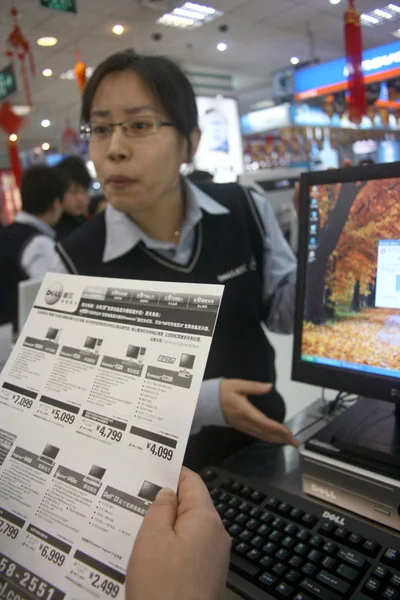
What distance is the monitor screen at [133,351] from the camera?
1.56 feet

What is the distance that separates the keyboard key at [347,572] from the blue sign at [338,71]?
7.31 feet

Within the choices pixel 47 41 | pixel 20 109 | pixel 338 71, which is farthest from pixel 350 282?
pixel 20 109

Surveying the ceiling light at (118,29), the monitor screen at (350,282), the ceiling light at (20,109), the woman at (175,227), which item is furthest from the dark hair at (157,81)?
the ceiling light at (20,109)

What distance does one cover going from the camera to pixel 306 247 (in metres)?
0.79

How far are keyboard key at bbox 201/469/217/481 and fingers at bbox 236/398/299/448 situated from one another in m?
0.10

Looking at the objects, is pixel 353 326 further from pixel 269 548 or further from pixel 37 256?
pixel 37 256

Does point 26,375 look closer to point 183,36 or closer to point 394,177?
point 394,177

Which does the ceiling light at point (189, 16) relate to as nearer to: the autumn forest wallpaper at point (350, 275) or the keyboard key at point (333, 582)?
the autumn forest wallpaper at point (350, 275)

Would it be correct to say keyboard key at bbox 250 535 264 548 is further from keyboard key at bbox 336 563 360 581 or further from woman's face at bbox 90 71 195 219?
woman's face at bbox 90 71 195 219

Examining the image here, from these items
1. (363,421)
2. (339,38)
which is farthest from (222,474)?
(339,38)

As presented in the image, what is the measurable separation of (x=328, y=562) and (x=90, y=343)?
38 centimetres

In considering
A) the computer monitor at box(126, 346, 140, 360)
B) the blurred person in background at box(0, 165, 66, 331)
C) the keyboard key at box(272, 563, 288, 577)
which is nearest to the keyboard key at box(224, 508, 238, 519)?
the keyboard key at box(272, 563, 288, 577)

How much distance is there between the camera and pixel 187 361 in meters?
0.44

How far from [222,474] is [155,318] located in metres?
0.41
